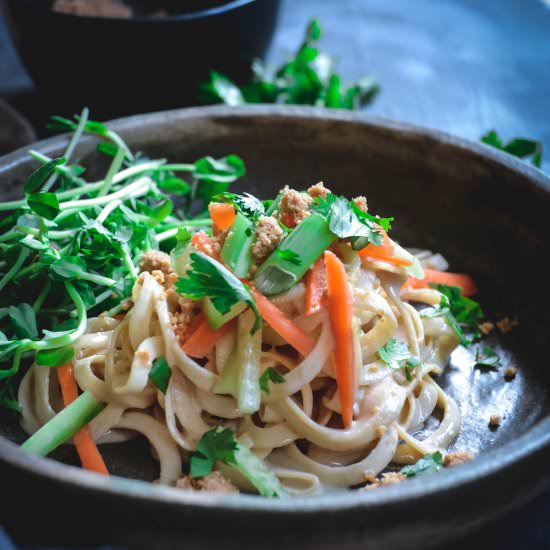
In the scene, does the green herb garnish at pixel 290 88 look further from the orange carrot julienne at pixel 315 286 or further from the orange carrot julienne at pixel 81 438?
the orange carrot julienne at pixel 81 438

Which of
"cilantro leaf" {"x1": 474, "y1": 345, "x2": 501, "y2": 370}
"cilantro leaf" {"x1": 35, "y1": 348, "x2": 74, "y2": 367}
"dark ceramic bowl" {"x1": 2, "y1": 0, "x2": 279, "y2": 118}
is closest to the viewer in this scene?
"cilantro leaf" {"x1": 35, "y1": 348, "x2": 74, "y2": 367}

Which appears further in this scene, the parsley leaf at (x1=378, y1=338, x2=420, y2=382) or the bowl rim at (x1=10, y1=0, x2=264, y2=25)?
the bowl rim at (x1=10, y1=0, x2=264, y2=25)

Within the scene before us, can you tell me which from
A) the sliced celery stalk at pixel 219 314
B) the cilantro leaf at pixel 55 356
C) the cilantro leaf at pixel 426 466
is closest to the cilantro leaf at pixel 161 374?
the sliced celery stalk at pixel 219 314

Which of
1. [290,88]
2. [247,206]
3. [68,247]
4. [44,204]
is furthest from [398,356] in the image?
[290,88]

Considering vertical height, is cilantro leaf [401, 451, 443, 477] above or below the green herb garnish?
below

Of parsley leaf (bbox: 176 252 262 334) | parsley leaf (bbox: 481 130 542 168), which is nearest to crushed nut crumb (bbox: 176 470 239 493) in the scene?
parsley leaf (bbox: 176 252 262 334)

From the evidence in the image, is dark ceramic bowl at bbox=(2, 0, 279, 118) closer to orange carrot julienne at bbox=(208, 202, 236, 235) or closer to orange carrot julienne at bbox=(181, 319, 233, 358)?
orange carrot julienne at bbox=(208, 202, 236, 235)
